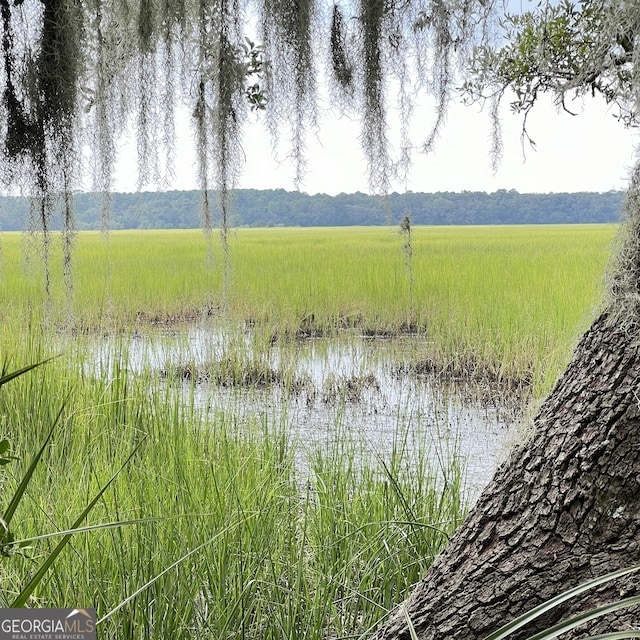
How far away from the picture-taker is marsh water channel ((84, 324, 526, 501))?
3.41 meters

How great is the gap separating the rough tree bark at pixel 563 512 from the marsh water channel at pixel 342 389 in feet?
6.76

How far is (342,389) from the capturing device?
365cm

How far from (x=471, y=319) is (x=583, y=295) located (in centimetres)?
97

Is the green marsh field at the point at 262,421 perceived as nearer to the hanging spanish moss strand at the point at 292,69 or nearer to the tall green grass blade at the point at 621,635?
the hanging spanish moss strand at the point at 292,69

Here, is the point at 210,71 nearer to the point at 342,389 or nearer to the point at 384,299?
the point at 342,389

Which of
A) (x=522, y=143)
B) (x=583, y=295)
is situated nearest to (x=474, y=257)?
(x=583, y=295)

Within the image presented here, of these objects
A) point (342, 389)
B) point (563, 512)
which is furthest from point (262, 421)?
point (563, 512)

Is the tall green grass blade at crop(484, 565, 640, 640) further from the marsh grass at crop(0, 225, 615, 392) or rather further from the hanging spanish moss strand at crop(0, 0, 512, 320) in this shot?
the marsh grass at crop(0, 225, 615, 392)

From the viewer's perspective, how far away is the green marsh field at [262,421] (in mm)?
1535

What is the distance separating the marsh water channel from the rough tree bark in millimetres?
2060

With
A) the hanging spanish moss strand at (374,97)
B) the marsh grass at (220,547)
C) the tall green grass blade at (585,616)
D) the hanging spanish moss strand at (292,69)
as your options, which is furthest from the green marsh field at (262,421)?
the tall green grass blade at (585,616)

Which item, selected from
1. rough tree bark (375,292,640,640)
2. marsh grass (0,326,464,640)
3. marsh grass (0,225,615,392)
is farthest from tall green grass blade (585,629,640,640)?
marsh grass (0,225,615,392)

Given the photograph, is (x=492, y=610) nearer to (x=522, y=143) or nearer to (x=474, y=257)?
(x=522, y=143)

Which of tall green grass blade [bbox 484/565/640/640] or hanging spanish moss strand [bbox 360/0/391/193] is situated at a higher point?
hanging spanish moss strand [bbox 360/0/391/193]
